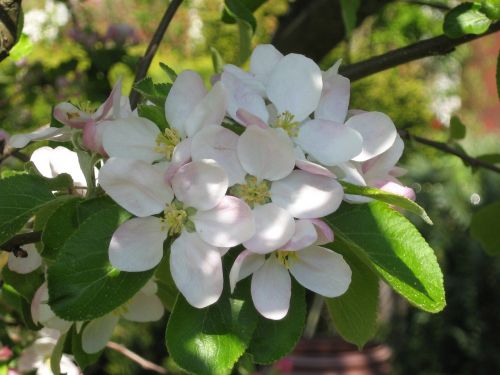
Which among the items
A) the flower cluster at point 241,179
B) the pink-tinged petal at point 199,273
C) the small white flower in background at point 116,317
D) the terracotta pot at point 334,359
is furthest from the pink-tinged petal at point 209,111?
the terracotta pot at point 334,359

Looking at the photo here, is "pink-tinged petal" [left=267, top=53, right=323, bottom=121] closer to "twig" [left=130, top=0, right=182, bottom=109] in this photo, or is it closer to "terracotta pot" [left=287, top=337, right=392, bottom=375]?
"twig" [left=130, top=0, right=182, bottom=109]

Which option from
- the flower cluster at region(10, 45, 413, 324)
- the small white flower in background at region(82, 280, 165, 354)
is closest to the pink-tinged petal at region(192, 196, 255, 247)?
the flower cluster at region(10, 45, 413, 324)

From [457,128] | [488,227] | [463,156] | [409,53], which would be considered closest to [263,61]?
[409,53]

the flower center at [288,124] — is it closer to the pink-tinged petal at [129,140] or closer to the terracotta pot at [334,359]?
the pink-tinged petal at [129,140]

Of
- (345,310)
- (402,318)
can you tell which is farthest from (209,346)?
(402,318)

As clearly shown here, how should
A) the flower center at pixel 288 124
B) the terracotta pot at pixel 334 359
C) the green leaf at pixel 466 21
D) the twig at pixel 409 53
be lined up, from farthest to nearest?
the terracotta pot at pixel 334 359 < the twig at pixel 409 53 < the green leaf at pixel 466 21 < the flower center at pixel 288 124
